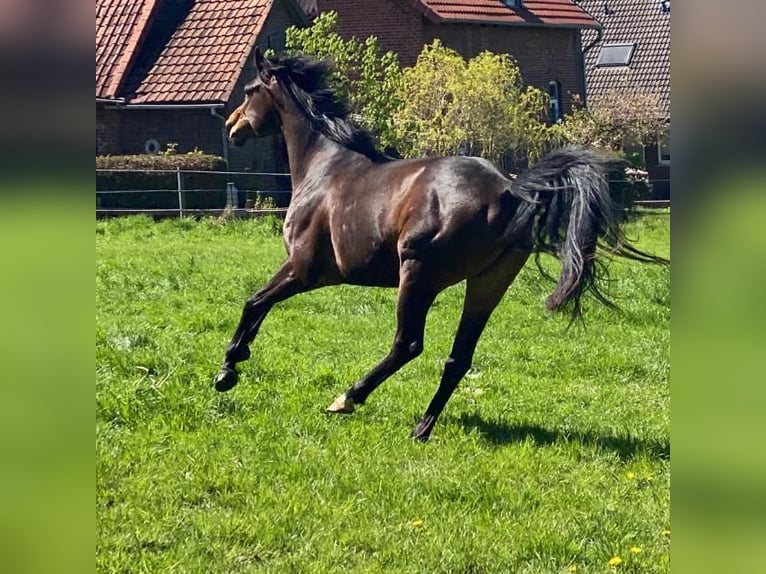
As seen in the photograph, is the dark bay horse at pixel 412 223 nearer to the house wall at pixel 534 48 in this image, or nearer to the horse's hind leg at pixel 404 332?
the horse's hind leg at pixel 404 332

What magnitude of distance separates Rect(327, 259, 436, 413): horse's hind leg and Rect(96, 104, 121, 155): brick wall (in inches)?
858

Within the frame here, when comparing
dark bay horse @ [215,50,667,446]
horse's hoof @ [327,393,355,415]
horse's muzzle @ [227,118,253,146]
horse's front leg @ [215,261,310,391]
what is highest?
horse's muzzle @ [227,118,253,146]

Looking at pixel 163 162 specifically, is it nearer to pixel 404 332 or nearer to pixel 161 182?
pixel 161 182

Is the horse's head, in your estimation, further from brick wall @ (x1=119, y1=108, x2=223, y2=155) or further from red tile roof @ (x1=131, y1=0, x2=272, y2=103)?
brick wall @ (x1=119, y1=108, x2=223, y2=155)

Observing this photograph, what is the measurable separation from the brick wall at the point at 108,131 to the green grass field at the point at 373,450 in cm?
1687

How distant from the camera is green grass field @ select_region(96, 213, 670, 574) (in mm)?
4535

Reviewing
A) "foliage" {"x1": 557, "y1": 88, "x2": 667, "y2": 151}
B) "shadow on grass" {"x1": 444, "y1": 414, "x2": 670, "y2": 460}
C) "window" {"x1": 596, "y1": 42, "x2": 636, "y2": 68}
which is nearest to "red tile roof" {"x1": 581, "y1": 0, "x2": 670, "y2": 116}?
"window" {"x1": 596, "y1": 42, "x2": 636, "y2": 68}

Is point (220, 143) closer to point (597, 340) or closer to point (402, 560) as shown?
point (597, 340)

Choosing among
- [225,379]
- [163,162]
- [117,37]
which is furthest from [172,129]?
[225,379]

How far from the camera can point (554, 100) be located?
36250 mm

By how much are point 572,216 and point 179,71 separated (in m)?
22.8

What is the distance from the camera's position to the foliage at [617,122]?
32375 millimetres
